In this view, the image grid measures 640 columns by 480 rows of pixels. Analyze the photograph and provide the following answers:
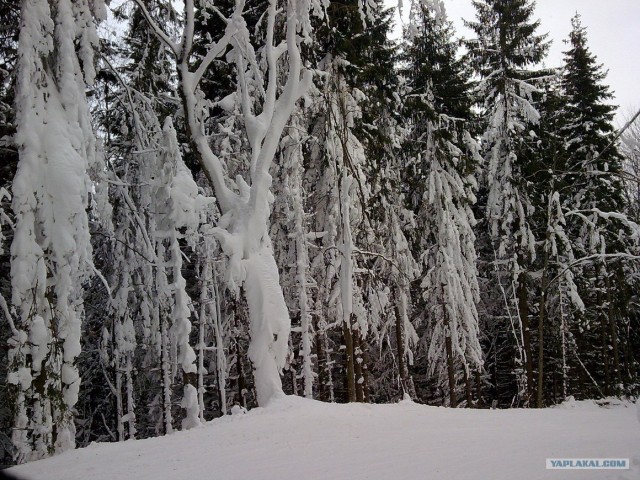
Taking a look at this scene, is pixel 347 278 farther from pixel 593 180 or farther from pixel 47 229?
pixel 593 180

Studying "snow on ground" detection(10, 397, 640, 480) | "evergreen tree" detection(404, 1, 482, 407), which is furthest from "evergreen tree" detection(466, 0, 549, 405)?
"snow on ground" detection(10, 397, 640, 480)

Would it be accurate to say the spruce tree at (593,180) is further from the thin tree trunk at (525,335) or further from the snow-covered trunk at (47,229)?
the snow-covered trunk at (47,229)

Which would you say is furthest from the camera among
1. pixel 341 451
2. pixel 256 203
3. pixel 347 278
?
pixel 347 278

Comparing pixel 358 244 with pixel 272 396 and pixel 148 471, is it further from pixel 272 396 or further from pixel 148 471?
pixel 148 471

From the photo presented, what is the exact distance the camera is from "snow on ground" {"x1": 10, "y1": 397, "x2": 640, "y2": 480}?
5168 mm

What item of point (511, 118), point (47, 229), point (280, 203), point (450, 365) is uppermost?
point (511, 118)

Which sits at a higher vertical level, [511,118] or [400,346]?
[511,118]

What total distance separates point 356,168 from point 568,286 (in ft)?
38.1

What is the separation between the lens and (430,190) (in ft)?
63.4

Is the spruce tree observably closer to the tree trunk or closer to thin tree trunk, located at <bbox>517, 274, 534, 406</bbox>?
thin tree trunk, located at <bbox>517, 274, 534, 406</bbox>

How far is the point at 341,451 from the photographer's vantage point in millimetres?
6105

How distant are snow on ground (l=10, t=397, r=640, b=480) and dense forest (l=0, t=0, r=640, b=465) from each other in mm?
1595

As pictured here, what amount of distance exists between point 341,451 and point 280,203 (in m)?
12.1

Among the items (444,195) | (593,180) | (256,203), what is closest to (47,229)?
(256,203)
